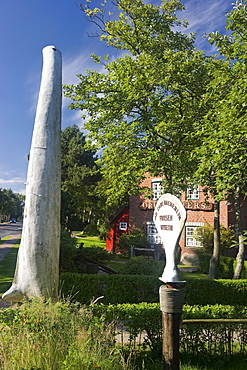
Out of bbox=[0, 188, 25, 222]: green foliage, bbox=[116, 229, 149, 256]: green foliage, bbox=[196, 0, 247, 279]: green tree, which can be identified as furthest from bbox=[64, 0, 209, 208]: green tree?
bbox=[0, 188, 25, 222]: green foliage

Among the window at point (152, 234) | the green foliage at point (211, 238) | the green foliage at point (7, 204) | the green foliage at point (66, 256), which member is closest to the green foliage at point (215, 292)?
the green foliage at point (66, 256)

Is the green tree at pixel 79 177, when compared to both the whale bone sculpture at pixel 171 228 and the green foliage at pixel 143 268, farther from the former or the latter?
the whale bone sculpture at pixel 171 228

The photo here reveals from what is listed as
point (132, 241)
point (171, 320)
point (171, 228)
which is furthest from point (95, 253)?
point (171, 228)

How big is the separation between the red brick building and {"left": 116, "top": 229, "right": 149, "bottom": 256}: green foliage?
0.86 meters

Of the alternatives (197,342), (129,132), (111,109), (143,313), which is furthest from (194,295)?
(111,109)

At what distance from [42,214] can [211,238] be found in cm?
1858

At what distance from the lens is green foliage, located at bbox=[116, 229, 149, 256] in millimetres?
23094

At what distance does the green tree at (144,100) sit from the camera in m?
11.9

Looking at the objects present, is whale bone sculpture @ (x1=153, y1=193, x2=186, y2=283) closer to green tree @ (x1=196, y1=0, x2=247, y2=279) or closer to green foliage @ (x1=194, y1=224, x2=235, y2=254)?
green tree @ (x1=196, y1=0, x2=247, y2=279)

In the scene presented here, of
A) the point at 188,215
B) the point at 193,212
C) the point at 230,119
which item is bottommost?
the point at 188,215

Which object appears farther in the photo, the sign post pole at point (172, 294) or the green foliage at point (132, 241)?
the green foliage at point (132, 241)

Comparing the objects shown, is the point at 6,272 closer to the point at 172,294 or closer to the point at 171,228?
the point at 172,294

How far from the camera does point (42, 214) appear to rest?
495 cm

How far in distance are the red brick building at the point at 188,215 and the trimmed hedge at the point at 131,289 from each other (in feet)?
39.4
